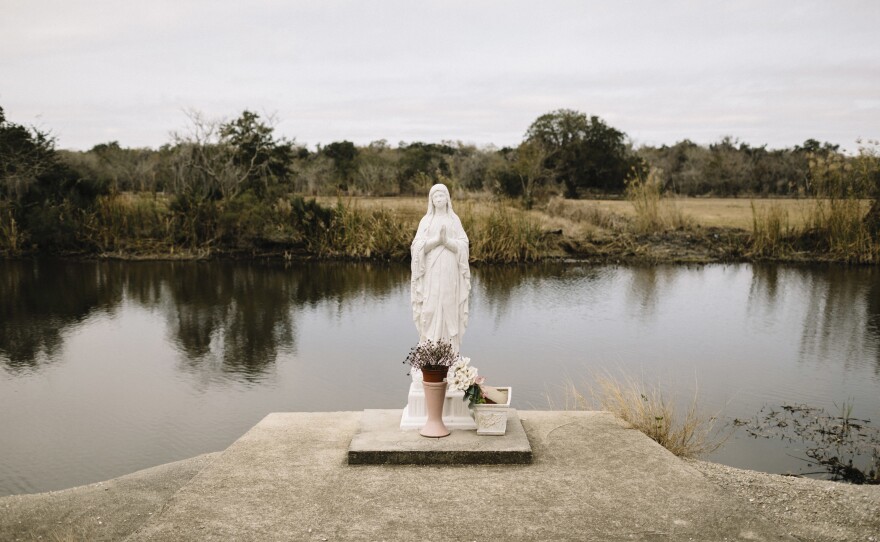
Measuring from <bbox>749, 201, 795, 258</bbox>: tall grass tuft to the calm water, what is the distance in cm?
173

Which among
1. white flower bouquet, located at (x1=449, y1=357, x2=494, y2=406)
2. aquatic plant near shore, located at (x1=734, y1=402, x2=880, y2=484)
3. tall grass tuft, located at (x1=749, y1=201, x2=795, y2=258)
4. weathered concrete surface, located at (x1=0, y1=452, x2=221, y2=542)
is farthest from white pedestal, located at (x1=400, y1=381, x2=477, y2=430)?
tall grass tuft, located at (x1=749, y1=201, x2=795, y2=258)

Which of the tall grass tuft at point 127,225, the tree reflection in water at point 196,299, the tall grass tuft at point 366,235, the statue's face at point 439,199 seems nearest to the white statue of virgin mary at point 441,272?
the statue's face at point 439,199

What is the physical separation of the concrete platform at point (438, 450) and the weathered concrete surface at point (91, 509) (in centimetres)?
167

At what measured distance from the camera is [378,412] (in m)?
7.74

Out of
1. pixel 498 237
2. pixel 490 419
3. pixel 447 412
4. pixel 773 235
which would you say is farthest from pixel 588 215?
pixel 490 419

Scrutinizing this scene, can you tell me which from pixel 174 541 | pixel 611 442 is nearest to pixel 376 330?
pixel 611 442

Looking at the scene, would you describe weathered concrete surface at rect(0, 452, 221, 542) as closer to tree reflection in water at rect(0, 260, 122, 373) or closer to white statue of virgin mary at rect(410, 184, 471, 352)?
white statue of virgin mary at rect(410, 184, 471, 352)

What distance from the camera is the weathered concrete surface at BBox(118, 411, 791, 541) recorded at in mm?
5344

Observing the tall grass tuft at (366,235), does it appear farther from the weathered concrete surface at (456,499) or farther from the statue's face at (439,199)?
the weathered concrete surface at (456,499)

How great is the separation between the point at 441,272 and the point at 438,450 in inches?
63.6

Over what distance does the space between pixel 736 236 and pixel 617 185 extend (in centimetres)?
1320

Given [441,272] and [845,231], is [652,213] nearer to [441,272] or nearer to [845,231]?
[845,231]

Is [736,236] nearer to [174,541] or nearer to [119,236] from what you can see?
[119,236]

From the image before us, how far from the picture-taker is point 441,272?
7316mm
